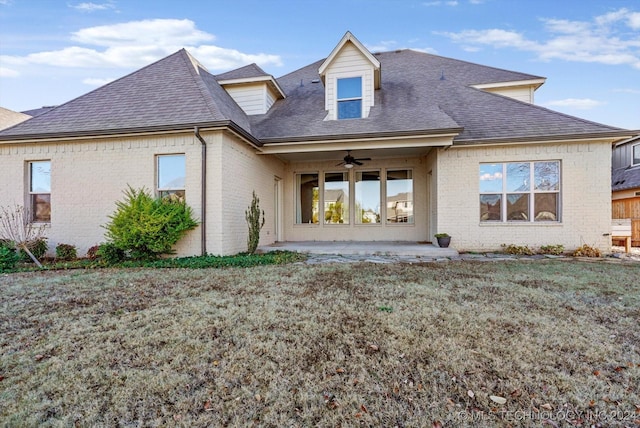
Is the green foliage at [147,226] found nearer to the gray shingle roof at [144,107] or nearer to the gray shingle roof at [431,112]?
the gray shingle roof at [144,107]

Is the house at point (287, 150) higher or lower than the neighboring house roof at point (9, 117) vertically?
lower

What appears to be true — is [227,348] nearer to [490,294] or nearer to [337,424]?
[337,424]

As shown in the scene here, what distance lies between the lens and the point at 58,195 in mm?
7965

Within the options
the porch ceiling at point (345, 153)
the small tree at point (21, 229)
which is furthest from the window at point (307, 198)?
the small tree at point (21, 229)

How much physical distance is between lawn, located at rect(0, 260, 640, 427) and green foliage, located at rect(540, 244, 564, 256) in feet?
12.2

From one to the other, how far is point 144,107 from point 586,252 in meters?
12.0

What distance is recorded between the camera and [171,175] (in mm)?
7672

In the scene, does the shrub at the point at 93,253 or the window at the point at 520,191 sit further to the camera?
the window at the point at 520,191

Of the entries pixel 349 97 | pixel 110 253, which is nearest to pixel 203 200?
pixel 110 253

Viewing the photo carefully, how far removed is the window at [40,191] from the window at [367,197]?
9.05m

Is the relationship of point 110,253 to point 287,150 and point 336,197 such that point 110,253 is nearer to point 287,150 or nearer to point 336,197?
point 287,150

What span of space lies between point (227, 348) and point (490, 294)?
3.49 meters

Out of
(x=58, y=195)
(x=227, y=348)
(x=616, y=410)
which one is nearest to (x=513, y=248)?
(x=616, y=410)

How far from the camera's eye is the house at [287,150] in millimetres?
7465
